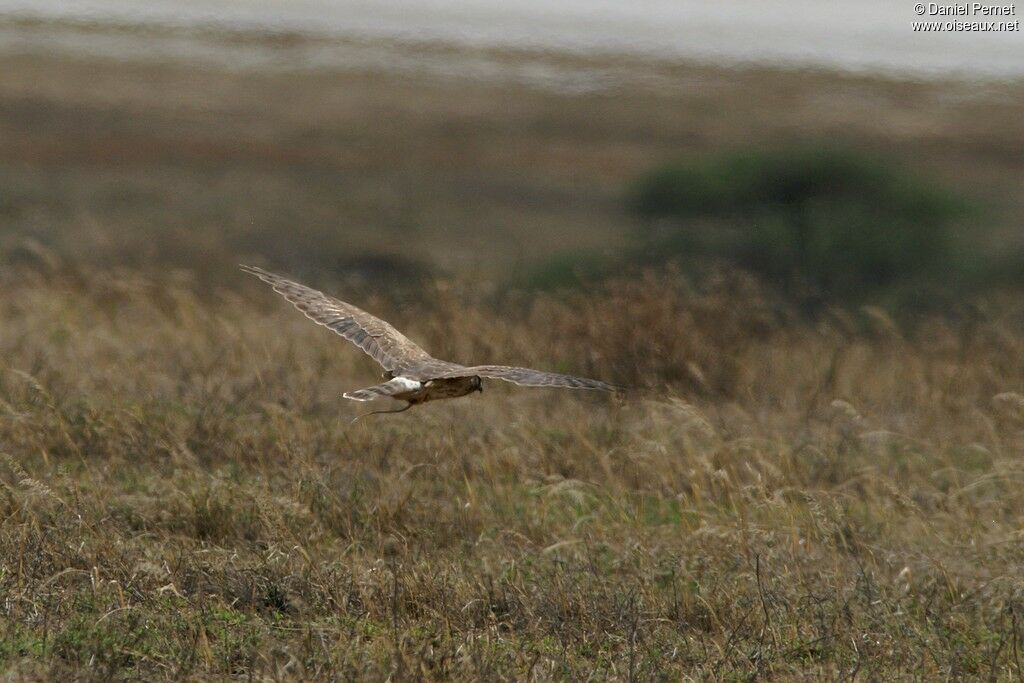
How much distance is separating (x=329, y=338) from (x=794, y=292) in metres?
→ 5.23

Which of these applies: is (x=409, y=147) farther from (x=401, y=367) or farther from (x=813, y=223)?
(x=401, y=367)

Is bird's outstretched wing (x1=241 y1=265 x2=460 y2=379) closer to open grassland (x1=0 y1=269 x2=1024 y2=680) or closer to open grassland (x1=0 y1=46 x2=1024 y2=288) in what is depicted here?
open grassland (x1=0 y1=269 x2=1024 y2=680)

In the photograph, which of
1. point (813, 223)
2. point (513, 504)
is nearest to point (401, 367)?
point (513, 504)

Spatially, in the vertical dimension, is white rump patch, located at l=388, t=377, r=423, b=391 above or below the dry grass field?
above

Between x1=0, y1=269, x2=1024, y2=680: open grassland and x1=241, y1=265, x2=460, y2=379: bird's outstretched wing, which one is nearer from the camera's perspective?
x1=0, y1=269, x2=1024, y2=680: open grassland

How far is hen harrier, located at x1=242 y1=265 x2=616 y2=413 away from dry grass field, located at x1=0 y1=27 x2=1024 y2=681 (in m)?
0.73

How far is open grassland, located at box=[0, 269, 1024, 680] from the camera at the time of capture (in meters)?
5.32

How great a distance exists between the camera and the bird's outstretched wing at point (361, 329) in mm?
6211

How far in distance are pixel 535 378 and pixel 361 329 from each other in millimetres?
1419

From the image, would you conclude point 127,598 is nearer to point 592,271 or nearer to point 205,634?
point 205,634

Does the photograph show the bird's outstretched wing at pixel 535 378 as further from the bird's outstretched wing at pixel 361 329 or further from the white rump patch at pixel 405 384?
the bird's outstretched wing at pixel 361 329

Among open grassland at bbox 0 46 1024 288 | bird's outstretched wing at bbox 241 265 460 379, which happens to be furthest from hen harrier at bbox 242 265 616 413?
open grassland at bbox 0 46 1024 288

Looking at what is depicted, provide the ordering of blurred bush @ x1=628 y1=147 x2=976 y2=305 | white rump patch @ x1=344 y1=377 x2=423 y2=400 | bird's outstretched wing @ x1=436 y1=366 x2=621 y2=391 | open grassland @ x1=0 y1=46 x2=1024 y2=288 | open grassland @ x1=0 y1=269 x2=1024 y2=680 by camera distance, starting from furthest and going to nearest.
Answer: open grassland @ x1=0 y1=46 x2=1024 y2=288
blurred bush @ x1=628 y1=147 x2=976 y2=305
white rump patch @ x1=344 y1=377 x2=423 y2=400
open grassland @ x1=0 y1=269 x2=1024 y2=680
bird's outstretched wing @ x1=436 y1=366 x2=621 y2=391

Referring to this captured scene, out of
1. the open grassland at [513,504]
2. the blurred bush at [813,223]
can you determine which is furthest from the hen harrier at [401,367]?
the blurred bush at [813,223]
